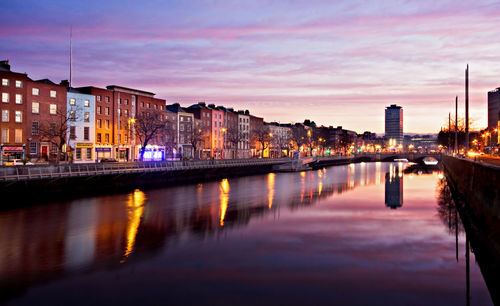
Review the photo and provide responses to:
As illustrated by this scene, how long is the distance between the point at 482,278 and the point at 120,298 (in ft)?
48.0

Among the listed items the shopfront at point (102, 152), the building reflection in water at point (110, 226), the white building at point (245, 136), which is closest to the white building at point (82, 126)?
the shopfront at point (102, 152)

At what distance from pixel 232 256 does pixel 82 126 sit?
189 ft

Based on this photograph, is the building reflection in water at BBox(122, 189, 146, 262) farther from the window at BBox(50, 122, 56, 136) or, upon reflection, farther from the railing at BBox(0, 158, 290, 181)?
the window at BBox(50, 122, 56, 136)

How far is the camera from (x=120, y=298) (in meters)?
15.6

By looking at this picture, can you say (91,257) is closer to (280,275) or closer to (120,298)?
(120,298)

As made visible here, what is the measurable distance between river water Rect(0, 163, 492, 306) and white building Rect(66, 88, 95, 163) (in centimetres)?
3439

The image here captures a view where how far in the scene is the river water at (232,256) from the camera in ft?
52.7

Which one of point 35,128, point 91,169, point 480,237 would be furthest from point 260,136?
point 480,237

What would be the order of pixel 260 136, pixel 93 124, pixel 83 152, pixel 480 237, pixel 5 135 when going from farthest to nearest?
pixel 260 136
pixel 93 124
pixel 83 152
pixel 5 135
pixel 480 237

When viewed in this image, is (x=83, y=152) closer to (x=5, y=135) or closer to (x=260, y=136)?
(x=5, y=135)

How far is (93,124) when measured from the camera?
73812mm

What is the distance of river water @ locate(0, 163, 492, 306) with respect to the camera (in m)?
16.1

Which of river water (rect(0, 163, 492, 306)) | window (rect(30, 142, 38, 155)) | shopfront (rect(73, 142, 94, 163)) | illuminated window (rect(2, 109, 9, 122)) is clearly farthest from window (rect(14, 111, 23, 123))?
river water (rect(0, 163, 492, 306))

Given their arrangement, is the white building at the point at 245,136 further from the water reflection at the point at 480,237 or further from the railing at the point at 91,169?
the water reflection at the point at 480,237
